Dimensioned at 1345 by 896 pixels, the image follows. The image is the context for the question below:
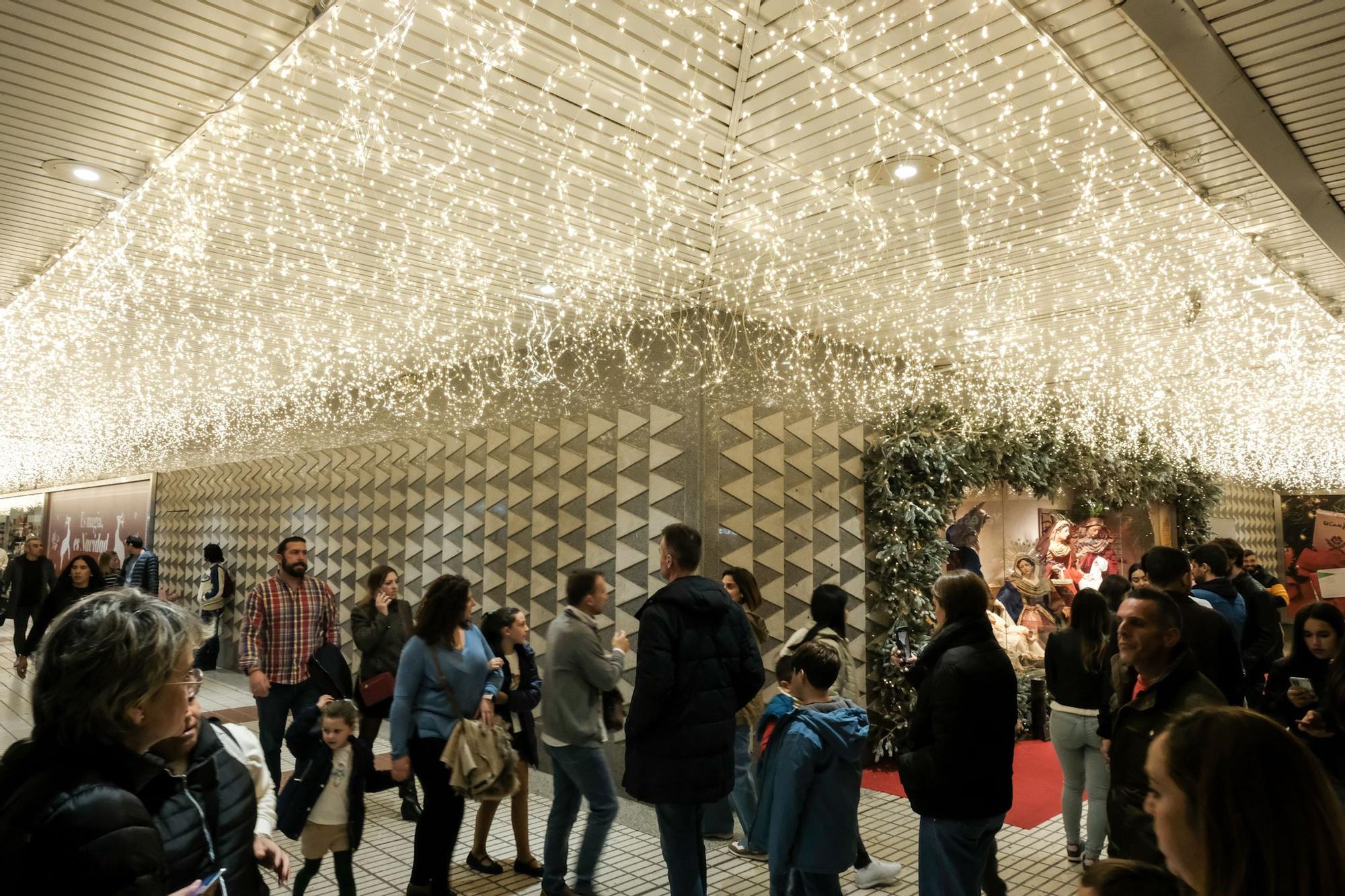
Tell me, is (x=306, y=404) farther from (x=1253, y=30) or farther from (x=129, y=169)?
(x=1253, y=30)

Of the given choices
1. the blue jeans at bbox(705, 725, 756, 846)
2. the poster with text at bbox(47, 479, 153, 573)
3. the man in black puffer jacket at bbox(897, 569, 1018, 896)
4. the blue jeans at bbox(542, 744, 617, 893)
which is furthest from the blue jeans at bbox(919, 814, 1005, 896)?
the poster with text at bbox(47, 479, 153, 573)

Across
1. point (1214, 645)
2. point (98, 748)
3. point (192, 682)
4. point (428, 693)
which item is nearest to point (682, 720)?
point (428, 693)

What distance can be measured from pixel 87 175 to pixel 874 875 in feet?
16.1

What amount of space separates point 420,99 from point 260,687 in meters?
3.03

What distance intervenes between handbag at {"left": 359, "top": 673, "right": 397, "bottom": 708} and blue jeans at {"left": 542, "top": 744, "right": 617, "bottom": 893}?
136cm

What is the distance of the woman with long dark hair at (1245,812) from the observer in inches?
38.8

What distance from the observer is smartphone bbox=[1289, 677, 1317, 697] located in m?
3.43

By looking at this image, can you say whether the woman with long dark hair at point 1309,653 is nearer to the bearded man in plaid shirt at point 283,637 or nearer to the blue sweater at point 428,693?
the blue sweater at point 428,693

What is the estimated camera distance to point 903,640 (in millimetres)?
6391

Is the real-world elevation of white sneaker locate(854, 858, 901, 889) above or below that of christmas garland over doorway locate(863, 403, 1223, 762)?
below

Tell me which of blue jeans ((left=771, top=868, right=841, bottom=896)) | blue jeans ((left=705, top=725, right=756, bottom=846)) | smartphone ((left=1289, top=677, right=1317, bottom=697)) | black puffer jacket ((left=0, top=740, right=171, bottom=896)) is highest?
black puffer jacket ((left=0, top=740, right=171, bottom=896))

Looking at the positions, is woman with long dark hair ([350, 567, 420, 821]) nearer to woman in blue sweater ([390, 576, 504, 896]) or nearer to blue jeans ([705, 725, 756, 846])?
woman in blue sweater ([390, 576, 504, 896])

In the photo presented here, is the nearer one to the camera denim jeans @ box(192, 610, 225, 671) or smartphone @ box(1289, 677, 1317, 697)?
smartphone @ box(1289, 677, 1317, 697)

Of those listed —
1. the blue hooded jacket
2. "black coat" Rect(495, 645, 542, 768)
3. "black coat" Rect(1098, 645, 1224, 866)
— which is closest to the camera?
"black coat" Rect(1098, 645, 1224, 866)
